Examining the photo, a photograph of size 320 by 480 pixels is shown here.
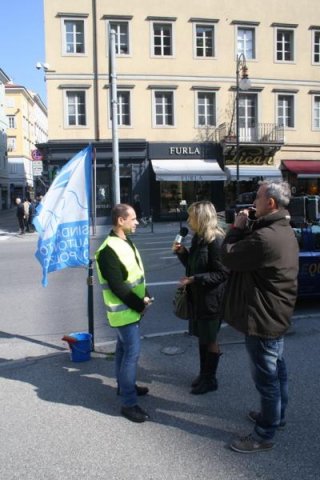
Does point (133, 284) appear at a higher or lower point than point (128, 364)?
higher

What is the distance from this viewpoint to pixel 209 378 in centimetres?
431

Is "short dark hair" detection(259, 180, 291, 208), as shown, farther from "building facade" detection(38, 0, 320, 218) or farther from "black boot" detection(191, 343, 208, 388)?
"building facade" detection(38, 0, 320, 218)

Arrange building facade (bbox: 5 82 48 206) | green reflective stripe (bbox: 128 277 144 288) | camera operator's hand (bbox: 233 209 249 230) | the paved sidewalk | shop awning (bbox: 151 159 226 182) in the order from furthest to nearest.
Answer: building facade (bbox: 5 82 48 206) < shop awning (bbox: 151 159 226 182) < green reflective stripe (bbox: 128 277 144 288) < camera operator's hand (bbox: 233 209 249 230) < the paved sidewalk

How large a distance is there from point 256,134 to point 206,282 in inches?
968

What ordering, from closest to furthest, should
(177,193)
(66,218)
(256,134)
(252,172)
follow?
(66,218), (252,172), (177,193), (256,134)

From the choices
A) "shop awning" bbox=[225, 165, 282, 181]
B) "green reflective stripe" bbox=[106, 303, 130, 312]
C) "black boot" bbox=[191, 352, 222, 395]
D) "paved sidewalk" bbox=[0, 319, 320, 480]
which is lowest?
"paved sidewalk" bbox=[0, 319, 320, 480]

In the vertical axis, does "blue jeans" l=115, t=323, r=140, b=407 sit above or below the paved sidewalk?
above

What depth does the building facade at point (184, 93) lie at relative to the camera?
84.3 ft

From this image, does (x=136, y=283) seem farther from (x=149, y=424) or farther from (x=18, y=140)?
(x=18, y=140)

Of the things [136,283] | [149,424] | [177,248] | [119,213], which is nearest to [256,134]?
[177,248]

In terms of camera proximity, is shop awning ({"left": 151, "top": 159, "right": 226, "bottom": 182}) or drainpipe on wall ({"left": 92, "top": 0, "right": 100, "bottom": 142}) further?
drainpipe on wall ({"left": 92, "top": 0, "right": 100, "bottom": 142})

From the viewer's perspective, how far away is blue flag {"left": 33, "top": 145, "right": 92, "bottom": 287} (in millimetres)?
5008

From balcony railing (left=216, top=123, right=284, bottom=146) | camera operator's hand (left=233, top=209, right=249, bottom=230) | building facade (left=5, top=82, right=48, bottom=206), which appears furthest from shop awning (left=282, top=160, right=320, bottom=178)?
building facade (left=5, top=82, right=48, bottom=206)

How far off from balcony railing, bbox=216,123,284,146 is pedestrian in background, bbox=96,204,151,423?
2346 centimetres
